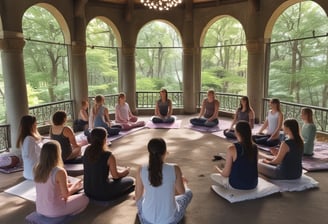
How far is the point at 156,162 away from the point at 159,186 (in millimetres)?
209

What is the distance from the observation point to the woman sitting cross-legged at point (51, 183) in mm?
2582

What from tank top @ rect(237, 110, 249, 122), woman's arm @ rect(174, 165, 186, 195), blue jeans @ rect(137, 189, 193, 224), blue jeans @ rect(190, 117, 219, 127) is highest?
tank top @ rect(237, 110, 249, 122)

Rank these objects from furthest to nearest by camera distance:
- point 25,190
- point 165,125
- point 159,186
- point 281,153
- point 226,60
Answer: point 226,60, point 165,125, point 25,190, point 281,153, point 159,186

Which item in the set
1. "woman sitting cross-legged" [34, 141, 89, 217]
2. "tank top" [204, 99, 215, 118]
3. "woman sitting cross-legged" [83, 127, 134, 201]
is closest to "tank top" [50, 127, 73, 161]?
"woman sitting cross-legged" [83, 127, 134, 201]

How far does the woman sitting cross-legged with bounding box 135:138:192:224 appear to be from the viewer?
8.07ft

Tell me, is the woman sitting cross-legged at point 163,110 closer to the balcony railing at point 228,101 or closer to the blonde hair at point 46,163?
the balcony railing at point 228,101

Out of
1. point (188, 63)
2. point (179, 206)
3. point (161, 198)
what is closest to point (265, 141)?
point (179, 206)

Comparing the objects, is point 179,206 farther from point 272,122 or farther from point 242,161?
point 272,122

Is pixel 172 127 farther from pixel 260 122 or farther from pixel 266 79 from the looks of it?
pixel 266 79

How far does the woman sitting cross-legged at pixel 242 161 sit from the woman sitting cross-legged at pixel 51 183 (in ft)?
5.79

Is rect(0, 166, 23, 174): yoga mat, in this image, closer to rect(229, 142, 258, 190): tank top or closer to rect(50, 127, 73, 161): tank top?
rect(50, 127, 73, 161): tank top

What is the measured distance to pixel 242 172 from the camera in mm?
3219

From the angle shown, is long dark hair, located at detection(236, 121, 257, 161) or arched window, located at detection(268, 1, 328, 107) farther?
arched window, located at detection(268, 1, 328, 107)

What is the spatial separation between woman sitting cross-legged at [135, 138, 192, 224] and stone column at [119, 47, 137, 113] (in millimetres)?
6460
